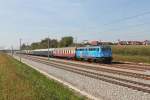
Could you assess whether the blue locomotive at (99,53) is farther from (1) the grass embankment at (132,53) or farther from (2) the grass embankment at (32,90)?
(2) the grass embankment at (32,90)

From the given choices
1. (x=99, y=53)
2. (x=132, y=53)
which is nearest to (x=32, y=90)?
(x=99, y=53)

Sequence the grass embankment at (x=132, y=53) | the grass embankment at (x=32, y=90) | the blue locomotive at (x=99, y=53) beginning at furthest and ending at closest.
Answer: the grass embankment at (x=132, y=53), the blue locomotive at (x=99, y=53), the grass embankment at (x=32, y=90)

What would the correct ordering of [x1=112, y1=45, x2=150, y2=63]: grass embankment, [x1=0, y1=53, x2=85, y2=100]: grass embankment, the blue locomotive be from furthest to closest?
1. [x1=112, y1=45, x2=150, y2=63]: grass embankment
2. the blue locomotive
3. [x1=0, y1=53, x2=85, y2=100]: grass embankment

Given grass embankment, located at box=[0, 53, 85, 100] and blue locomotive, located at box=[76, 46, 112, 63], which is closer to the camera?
grass embankment, located at box=[0, 53, 85, 100]

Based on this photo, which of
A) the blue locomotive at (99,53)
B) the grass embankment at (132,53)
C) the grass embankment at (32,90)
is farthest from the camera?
the grass embankment at (132,53)

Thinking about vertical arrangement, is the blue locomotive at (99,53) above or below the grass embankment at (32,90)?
above

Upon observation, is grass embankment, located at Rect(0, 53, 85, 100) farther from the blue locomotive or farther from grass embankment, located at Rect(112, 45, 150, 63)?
grass embankment, located at Rect(112, 45, 150, 63)

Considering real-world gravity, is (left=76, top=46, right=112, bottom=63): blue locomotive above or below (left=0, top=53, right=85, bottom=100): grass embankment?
above

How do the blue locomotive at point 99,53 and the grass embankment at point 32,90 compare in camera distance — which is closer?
the grass embankment at point 32,90

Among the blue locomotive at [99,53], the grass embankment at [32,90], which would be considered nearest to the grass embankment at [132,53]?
the blue locomotive at [99,53]

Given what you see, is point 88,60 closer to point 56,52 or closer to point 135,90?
point 56,52

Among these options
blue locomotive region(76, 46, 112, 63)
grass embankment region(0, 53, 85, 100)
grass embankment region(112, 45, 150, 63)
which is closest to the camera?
grass embankment region(0, 53, 85, 100)

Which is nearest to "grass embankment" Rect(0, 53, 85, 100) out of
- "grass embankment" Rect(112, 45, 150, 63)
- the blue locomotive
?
the blue locomotive

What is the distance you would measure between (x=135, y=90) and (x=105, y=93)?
1.73 m
